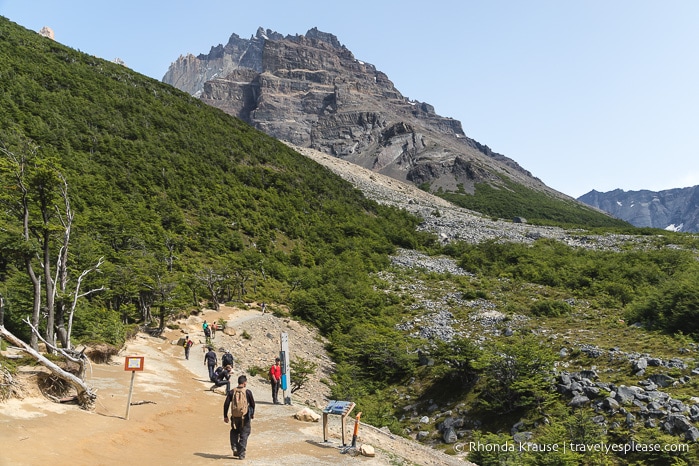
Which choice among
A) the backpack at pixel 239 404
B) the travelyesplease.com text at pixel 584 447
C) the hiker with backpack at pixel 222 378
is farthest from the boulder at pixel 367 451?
the hiker with backpack at pixel 222 378

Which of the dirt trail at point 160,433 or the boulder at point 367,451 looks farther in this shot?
the boulder at point 367,451

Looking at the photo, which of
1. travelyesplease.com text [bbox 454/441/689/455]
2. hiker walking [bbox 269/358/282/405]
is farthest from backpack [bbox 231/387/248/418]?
travelyesplease.com text [bbox 454/441/689/455]

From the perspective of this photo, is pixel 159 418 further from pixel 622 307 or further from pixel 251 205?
pixel 251 205

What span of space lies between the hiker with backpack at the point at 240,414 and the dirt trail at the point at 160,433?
A: 0.30 meters

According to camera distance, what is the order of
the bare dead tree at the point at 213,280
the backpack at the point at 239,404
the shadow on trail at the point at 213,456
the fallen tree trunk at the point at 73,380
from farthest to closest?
the bare dead tree at the point at 213,280, the fallen tree trunk at the point at 73,380, the shadow on trail at the point at 213,456, the backpack at the point at 239,404

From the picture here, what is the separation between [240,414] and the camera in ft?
26.6

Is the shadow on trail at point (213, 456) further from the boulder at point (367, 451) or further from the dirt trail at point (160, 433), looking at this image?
the boulder at point (367, 451)

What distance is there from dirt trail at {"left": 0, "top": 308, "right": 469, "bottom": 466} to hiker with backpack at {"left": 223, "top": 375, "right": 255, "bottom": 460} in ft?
0.98

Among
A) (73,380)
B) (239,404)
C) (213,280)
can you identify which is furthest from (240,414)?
(213,280)

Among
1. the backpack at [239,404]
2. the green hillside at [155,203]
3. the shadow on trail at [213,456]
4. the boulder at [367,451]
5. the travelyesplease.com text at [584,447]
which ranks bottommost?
the travelyesplease.com text at [584,447]

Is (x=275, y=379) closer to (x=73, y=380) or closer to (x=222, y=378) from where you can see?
(x=222, y=378)

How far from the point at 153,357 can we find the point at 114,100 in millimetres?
60585

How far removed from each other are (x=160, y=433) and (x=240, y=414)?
3.14 meters

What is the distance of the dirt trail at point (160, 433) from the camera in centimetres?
745
